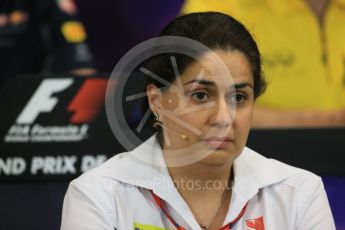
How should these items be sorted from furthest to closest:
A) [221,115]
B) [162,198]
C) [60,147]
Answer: [60,147] → [162,198] → [221,115]

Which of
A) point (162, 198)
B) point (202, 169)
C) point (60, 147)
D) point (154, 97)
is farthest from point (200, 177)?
point (60, 147)

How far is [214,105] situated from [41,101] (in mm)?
754

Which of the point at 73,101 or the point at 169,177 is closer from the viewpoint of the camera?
the point at 169,177

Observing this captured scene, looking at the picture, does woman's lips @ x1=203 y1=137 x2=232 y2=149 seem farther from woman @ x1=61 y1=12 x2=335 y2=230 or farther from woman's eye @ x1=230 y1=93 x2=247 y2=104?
woman's eye @ x1=230 y1=93 x2=247 y2=104

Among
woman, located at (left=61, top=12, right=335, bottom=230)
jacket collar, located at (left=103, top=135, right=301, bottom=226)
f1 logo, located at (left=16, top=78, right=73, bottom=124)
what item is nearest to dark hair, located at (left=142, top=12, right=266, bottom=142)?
woman, located at (left=61, top=12, right=335, bottom=230)

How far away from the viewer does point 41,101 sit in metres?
2.35

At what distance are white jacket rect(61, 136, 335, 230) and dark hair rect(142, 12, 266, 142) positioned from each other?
0.85 ft

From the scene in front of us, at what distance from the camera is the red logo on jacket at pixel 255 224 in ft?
6.42

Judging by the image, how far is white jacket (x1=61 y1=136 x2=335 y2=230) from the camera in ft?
6.25

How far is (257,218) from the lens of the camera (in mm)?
1978

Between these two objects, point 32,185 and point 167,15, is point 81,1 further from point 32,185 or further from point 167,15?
point 32,185

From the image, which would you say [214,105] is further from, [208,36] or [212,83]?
[208,36]

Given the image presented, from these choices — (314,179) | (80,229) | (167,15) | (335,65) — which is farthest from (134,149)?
(167,15)

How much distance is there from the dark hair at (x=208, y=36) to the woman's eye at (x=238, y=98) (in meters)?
0.11
